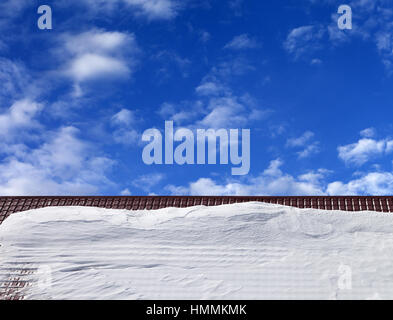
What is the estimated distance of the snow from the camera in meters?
8.35

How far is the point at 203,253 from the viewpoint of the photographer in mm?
9273

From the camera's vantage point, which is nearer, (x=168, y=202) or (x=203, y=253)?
(x=203, y=253)

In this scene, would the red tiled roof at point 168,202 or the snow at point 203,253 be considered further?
the red tiled roof at point 168,202

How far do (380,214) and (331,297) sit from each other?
298 cm

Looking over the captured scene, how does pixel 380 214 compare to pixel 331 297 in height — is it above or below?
above

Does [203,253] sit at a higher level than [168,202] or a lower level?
lower

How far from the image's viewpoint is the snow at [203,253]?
835 centimetres

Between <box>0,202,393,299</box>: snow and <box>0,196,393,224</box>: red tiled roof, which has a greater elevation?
<box>0,196,393,224</box>: red tiled roof

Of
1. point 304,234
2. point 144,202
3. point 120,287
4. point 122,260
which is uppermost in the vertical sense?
point 144,202
